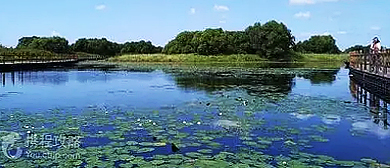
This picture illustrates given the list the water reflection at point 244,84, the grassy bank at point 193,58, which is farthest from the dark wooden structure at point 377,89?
the grassy bank at point 193,58

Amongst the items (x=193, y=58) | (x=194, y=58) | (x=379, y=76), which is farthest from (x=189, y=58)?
(x=379, y=76)

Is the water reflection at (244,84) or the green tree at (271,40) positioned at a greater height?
the green tree at (271,40)

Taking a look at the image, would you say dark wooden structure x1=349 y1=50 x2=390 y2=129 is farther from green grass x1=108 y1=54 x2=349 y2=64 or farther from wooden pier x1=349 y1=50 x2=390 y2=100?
green grass x1=108 y1=54 x2=349 y2=64

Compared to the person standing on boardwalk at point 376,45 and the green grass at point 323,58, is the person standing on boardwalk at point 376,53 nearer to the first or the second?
the person standing on boardwalk at point 376,45

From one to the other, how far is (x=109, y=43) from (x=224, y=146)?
415ft

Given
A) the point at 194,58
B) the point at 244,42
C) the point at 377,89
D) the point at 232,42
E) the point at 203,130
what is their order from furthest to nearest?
1. the point at 244,42
2. the point at 232,42
3. the point at 194,58
4. the point at 377,89
5. the point at 203,130

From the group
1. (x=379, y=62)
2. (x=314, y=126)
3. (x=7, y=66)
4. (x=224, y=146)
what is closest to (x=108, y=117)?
(x=224, y=146)

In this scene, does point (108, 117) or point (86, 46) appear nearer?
point (108, 117)

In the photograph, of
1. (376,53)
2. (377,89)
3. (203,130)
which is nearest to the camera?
(203,130)

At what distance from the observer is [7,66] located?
3619 cm

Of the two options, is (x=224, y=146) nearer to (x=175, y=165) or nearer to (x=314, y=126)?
(x=175, y=165)

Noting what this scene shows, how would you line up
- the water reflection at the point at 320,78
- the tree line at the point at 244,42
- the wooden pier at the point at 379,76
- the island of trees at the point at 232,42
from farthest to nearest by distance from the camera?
1. the island of trees at the point at 232,42
2. the tree line at the point at 244,42
3. the water reflection at the point at 320,78
4. the wooden pier at the point at 379,76

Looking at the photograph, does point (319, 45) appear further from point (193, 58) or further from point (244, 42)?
point (193, 58)

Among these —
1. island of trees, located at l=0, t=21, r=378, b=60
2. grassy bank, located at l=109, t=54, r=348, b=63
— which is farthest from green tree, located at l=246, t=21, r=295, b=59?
grassy bank, located at l=109, t=54, r=348, b=63
